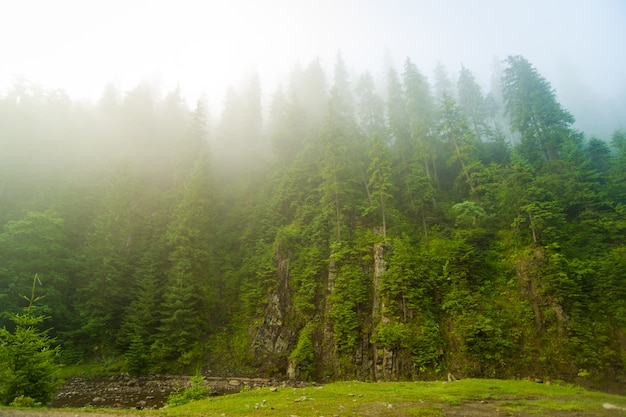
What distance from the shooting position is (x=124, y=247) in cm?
3375

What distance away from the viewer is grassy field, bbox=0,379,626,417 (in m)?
9.76

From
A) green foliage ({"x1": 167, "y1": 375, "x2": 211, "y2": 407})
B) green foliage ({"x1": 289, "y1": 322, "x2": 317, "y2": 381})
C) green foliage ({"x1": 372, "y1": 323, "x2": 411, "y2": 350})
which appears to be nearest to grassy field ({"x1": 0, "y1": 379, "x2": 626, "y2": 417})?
green foliage ({"x1": 167, "y1": 375, "x2": 211, "y2": 407})

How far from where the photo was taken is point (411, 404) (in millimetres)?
11641

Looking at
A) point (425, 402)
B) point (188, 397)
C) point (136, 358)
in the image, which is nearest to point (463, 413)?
point (425, 402)

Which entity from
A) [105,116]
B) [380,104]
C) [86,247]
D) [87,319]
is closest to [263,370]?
[87,319]

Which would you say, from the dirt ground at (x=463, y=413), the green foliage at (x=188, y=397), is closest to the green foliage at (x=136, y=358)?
the green foliage at (x=188, y=397)

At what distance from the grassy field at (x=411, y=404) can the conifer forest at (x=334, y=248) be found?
18.5 ft

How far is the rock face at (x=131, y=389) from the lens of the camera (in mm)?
17203

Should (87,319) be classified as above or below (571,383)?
above

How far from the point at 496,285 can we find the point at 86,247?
41813mm

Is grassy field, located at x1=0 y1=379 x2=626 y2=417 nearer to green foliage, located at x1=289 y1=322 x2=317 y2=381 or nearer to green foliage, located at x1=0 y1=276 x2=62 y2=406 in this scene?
green foliage, located at x1=0 y1=276 x2=62 y2=406

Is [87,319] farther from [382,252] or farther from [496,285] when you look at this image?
[496,285]

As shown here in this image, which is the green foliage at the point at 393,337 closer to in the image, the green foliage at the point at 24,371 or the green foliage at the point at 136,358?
the green foliage at the point at 24,371

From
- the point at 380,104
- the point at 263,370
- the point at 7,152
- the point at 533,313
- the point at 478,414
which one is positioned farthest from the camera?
the point at 380,104
